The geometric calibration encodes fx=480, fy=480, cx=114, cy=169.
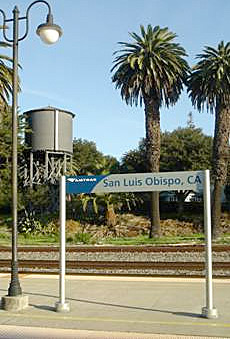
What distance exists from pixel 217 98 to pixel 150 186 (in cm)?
2532

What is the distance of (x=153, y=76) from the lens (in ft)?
114

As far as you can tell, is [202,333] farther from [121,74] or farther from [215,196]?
[121,74]

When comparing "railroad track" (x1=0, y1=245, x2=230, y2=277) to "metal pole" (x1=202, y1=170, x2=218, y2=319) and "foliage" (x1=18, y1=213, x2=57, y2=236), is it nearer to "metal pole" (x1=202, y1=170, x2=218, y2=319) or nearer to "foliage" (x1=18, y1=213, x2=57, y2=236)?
"metal pole" (x1=202, y1=170, x2=218, y2=319)

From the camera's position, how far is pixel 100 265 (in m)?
16.0

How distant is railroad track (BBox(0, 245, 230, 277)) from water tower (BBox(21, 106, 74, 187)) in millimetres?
20867

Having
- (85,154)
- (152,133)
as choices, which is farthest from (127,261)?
(85,154)

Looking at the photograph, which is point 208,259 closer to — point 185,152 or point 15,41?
point 15,41

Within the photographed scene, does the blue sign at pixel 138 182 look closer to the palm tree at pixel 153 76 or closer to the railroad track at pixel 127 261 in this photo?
the railroad track at pixel 127 261

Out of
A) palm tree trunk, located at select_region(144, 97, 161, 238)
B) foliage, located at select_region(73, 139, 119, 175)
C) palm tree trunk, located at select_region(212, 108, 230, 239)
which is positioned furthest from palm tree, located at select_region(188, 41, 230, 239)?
foliage, located at select_region(73, 139, 119, 175)

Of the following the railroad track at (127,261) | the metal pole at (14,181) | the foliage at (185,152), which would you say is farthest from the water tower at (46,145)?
the metal pole at (14,181)

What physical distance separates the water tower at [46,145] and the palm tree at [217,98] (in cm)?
1499

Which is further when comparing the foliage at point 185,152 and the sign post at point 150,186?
the foliage at point 185,152

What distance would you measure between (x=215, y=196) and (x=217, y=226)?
6.62ft

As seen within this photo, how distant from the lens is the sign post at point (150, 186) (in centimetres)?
895
